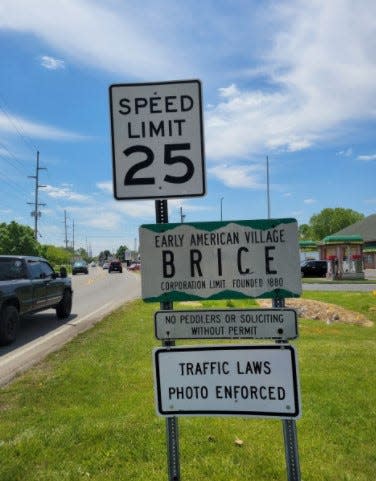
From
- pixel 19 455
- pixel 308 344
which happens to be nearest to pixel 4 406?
pixel 19 455

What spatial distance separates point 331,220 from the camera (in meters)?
113

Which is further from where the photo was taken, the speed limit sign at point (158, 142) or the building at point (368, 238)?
the building at point (368, 238)

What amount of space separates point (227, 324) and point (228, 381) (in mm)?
320

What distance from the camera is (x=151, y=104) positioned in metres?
3.06

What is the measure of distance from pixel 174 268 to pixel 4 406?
3.64 m

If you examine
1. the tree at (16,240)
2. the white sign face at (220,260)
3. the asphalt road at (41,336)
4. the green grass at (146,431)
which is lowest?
the green grass at (146,431)

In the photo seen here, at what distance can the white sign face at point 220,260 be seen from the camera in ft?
9.23

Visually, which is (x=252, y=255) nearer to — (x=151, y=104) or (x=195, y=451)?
(x=151, y=104)

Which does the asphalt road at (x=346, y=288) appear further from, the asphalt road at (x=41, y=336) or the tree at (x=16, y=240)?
the tree at (x=16, y=240)

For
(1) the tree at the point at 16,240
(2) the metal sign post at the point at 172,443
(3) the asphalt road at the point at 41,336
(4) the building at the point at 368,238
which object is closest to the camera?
(2) the metal sign post at the point at 172,443

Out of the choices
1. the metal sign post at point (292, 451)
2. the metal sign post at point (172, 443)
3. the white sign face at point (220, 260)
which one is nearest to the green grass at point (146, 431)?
the metal sign post at point (172, 443)

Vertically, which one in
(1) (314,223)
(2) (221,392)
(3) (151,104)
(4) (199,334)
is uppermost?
(1) (314,223)

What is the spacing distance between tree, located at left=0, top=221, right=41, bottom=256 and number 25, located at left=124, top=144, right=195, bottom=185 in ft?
231


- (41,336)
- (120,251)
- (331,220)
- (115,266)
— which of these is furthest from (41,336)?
(120,251)
